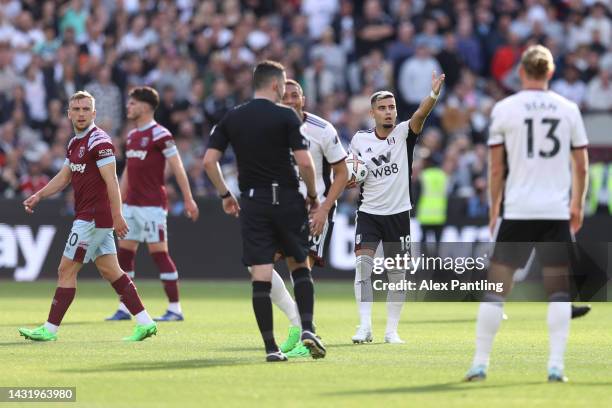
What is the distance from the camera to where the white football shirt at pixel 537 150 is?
9.98 meters

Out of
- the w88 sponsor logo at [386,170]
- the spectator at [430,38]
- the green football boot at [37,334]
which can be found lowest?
the green football boot at [37,334]

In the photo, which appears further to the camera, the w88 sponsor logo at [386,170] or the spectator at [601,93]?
the spectator at [601,93]

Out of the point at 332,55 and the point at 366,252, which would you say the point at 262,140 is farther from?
the point at 332,55

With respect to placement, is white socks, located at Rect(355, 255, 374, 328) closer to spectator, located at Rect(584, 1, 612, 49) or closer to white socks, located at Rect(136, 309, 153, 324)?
white socks, located at Rect(136, 309, 153, 324)

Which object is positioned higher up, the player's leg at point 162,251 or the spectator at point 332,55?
the spectator at point 332,55

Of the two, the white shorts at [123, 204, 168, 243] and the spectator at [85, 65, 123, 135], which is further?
the spectator at [85, 65, 123, 135]

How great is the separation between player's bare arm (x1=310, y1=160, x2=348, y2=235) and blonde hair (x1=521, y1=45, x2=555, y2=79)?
208 centimetres

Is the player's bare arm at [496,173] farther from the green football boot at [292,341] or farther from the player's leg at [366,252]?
the player's leg at [366,252]

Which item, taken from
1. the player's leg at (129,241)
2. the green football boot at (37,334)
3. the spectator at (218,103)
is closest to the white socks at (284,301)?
the green football boot at (37,334)

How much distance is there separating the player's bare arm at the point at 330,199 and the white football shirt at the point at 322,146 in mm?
173

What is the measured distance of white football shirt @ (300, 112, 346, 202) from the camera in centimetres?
1185

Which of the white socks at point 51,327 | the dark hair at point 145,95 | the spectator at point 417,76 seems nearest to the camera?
the white socks at point 51,327

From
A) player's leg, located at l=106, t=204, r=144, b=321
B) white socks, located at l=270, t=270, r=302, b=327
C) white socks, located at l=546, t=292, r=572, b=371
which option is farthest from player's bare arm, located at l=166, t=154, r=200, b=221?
white socks, located at l=546, t=292, r=572, b=371

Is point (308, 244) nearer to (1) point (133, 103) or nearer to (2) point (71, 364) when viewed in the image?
(2) point (71, 364)
